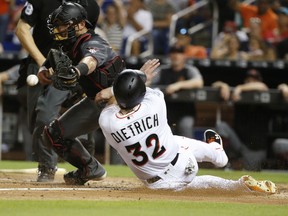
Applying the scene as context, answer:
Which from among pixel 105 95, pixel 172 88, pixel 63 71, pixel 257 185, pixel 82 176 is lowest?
pixel 172 88

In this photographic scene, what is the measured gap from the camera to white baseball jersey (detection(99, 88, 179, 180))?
283 inches

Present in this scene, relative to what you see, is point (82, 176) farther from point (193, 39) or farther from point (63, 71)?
point (193, 39)

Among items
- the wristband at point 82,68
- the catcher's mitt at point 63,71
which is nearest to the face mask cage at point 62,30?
the catcher's mitt at point 63,71

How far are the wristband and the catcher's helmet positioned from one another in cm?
28

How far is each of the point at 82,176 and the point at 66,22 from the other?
1.61 meters

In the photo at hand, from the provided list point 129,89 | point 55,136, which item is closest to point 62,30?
point 129,89

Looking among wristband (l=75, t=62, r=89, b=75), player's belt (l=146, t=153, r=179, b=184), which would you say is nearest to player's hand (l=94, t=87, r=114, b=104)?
wristband (l=75, t=62, r=89, b=75)

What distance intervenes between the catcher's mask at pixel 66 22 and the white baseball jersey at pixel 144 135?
0.78m

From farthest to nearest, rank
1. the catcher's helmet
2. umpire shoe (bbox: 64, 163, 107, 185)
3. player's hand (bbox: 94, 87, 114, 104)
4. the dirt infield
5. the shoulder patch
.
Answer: the shoulder patch < umpire shoe (bbox: 64, 163, 107, 185) < player's hand (bbox: 94, 87, 114, 104) < the catcher's helmet < the dirt infield

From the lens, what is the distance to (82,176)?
823 centimetres

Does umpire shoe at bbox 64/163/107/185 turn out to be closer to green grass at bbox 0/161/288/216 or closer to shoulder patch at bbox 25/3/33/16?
green grass at bbox 0/161/288/216

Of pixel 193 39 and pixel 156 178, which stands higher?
pixel 156 178

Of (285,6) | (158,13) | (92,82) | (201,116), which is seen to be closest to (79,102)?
(92,82)

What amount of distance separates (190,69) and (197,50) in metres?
1.65
